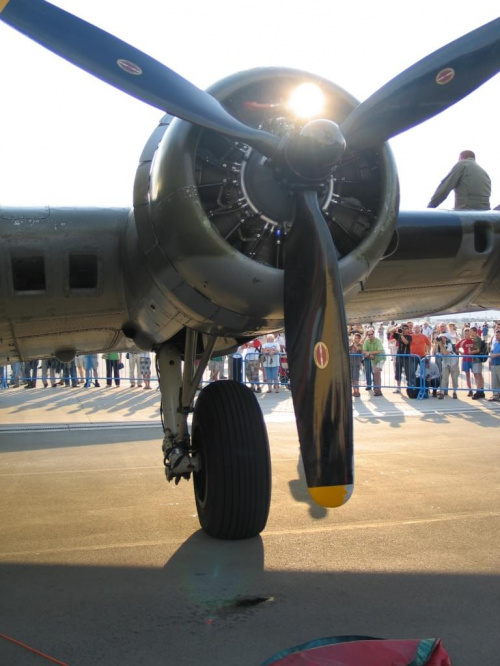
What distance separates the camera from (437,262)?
534 centimetres

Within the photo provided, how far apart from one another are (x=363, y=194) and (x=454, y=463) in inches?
189

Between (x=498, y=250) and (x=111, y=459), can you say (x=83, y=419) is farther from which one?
(x=498, y=250)

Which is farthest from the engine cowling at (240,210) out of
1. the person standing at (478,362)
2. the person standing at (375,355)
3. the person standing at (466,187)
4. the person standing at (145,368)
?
the person standing at (145,368)

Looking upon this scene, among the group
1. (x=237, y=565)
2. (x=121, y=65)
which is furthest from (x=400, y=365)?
(x=121, y=65)

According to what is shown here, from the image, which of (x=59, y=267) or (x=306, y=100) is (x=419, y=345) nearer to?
(x=59, y=267)

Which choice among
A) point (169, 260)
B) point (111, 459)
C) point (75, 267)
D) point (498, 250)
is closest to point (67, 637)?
point (169, 260)

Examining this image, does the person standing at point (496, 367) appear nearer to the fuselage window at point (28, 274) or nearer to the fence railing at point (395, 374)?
the fence railing at point (395, 374)

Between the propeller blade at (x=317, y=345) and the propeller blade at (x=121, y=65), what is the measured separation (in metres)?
0.55

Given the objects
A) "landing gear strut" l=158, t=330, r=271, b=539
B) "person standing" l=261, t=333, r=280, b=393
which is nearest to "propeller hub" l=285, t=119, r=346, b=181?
"landing gear strut" l=158, t=330, r=271, b=539

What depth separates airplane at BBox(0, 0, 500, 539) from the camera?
3.55 metres

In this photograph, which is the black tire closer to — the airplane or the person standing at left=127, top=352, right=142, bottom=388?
the airplane

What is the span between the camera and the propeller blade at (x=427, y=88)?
148 inches

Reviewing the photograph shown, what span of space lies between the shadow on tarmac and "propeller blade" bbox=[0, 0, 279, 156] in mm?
2541

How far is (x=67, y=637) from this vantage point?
3285mm
